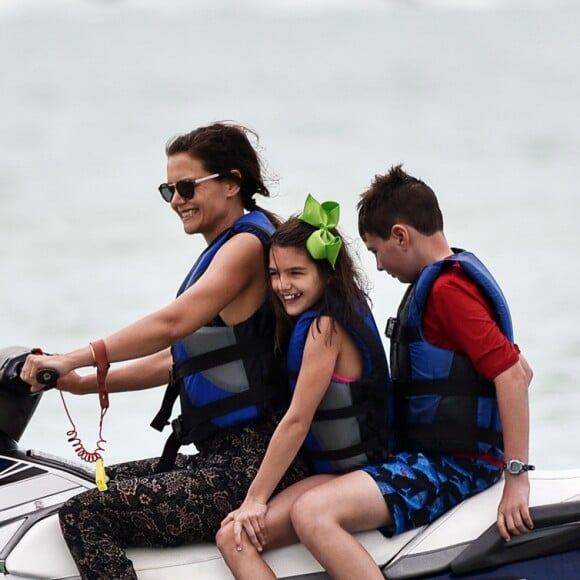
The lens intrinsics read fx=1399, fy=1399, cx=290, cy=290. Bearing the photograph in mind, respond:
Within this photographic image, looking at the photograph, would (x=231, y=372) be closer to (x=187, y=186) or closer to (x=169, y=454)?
(x=169, y=454)

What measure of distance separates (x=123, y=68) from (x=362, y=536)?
431 inches

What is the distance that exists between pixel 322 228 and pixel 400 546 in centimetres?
75

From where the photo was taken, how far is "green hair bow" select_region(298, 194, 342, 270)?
3.18 meters

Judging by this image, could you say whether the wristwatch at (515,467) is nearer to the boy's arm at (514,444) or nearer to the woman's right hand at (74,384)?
the boy's arm at (514,444)

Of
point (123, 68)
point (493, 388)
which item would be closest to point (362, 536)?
point (493, 388)

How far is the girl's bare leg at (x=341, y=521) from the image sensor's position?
3.10 meters

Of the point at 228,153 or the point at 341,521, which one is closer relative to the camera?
the point at 341,521

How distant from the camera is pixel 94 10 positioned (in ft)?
48.2

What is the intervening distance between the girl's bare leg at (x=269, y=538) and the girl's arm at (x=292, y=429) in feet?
0.07

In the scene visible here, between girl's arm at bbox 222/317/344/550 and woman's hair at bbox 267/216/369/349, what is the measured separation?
6 cm

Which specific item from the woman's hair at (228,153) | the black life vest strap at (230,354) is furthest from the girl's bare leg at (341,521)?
the woman's hair at (228,153)

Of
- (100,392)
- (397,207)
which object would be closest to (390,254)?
(397,207)

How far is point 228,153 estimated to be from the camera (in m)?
3.45

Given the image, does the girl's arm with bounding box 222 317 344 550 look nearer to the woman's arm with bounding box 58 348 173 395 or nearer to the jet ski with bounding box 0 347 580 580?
the jet ski with bounding box 0 347 580 580
